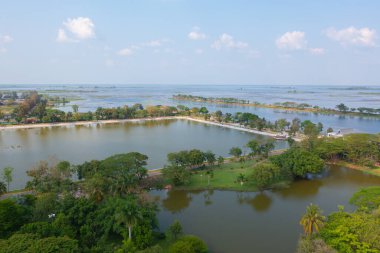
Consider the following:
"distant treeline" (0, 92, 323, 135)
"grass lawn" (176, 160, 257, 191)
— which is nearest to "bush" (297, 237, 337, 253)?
"grass lawn" (176, 160, 257, 191)

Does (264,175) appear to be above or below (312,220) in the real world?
below

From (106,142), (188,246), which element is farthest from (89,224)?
(106,142)

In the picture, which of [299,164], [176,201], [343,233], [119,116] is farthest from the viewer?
[119,116]

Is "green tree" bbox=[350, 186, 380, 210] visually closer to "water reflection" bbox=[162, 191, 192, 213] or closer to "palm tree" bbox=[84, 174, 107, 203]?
"water reflection" bbox=[162, 191, 192, 213]

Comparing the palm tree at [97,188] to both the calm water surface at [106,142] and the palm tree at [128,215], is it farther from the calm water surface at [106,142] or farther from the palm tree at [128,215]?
the calm water surface at [106,142]

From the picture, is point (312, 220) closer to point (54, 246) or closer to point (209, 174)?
point (54, 246)

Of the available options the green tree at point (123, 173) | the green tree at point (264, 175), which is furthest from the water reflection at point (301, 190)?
the green tree at point (123, 173)

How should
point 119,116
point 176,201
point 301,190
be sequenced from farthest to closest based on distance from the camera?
point 119,116 → point 301,190 → point 176,201
